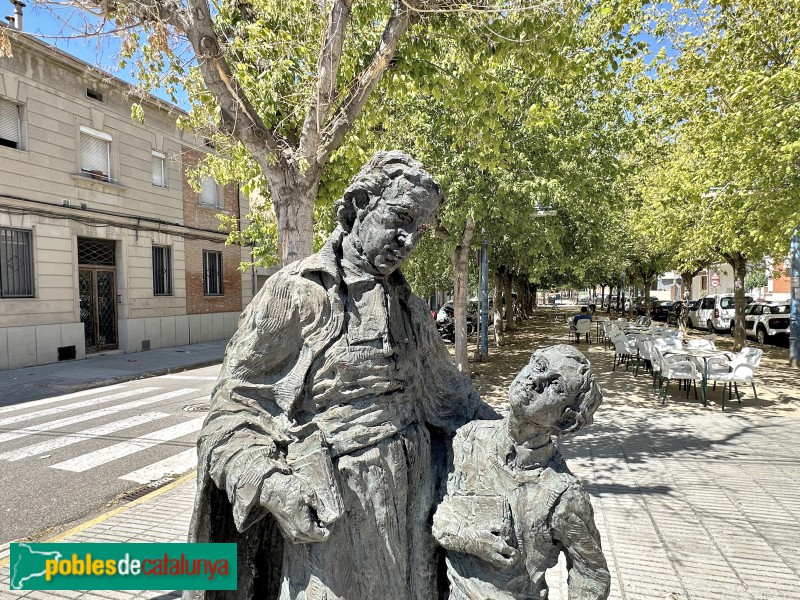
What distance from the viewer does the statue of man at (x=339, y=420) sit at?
1396 millimetres

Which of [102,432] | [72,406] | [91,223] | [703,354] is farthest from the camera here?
[91,223]

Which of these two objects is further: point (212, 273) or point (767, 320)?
point (212, 273)

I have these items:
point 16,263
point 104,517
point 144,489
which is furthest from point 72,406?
point 16,263

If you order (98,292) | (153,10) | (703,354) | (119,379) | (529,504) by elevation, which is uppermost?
(153,10)

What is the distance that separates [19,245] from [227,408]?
14.3 m

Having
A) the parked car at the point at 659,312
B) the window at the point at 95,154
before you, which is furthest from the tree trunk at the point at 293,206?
the parked car at the point at 659,312

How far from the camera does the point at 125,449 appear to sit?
263 inches

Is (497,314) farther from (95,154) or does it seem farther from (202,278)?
(95,154)

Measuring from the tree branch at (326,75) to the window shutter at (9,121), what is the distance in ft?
36.8

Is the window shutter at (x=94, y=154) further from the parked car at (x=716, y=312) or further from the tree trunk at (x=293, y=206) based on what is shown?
the parked car at (x=716, y=312)

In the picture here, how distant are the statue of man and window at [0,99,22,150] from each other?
14.6 meters

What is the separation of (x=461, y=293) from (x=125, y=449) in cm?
688

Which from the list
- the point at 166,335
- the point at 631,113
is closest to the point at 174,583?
the point at 631,113

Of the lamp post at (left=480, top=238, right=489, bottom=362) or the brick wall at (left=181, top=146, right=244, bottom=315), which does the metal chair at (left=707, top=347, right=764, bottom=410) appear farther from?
the brick wall at (left=181, top=146, right=244, bottom=315)
